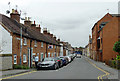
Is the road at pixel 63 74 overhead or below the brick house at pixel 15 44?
below

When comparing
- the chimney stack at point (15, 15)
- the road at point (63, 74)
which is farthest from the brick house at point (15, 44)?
the road at point (63, 74)

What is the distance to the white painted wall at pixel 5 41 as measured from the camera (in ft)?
63.8

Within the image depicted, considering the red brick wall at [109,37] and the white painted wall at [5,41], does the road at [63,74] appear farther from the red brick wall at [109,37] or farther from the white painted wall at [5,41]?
the red brick wall at [109,37]

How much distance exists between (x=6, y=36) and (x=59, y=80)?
35.5 feet

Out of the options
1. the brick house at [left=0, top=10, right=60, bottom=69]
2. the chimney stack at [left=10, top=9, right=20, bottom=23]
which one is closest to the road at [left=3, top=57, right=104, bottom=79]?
the brick house at [left=0, top=10, right=60, bottom=69]

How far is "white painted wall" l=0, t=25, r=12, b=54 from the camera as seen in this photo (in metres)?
19.5

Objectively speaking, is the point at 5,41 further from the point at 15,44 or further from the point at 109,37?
the point at 109,37

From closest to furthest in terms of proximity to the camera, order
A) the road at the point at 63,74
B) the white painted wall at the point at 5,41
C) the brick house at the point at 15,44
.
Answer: the road at the point at 63,74 < the white painted wall at the point at 5,41 < the brick house at the point at 15,44

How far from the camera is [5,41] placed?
1997cm

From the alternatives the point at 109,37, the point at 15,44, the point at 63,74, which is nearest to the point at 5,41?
the point at 15,44

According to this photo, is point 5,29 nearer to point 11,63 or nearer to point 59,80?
point 11,63

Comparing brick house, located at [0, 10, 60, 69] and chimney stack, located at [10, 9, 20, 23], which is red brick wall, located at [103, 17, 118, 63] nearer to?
brick house, located at [0, 10, 60, 69]

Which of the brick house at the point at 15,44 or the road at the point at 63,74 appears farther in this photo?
the brick house at the point at 15,44

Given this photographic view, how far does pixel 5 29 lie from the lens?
20719mm
